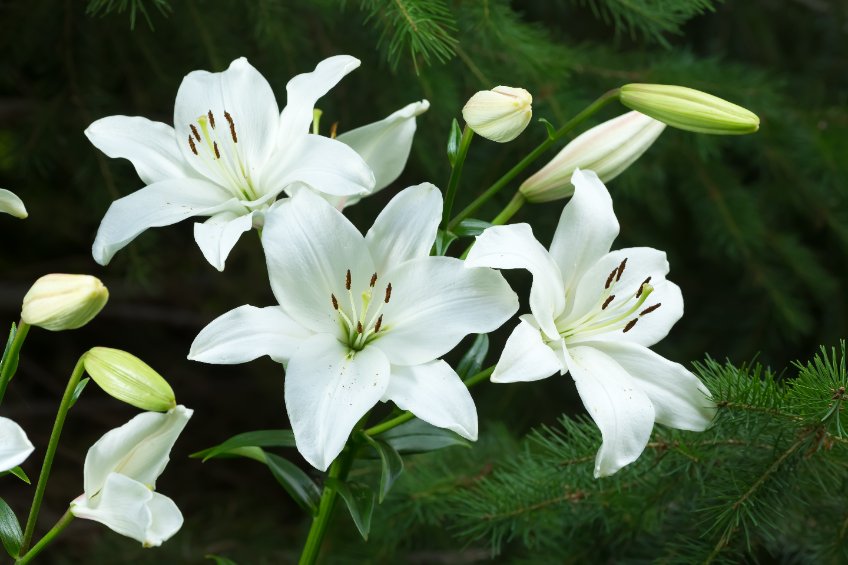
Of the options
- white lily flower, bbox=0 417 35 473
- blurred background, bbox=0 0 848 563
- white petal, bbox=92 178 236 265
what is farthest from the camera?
blurred background, bbox=0 0 848 563

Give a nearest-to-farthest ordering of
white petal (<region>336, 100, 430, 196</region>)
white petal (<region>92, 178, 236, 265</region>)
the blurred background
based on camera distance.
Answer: white petal (<region>92, 178, 236, 265</region>)
white petal (<region>336, 100, 430, 196</region>)
the blurred background

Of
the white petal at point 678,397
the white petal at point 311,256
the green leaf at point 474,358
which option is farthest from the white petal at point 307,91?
the white petal at point 678,397

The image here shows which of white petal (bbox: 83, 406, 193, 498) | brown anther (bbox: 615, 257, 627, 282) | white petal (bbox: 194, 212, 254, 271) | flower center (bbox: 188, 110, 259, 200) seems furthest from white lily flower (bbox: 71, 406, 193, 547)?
brown anther (bbox: 615, 257, 627, 282)

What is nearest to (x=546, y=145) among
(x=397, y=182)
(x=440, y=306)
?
(x=440, y=306)

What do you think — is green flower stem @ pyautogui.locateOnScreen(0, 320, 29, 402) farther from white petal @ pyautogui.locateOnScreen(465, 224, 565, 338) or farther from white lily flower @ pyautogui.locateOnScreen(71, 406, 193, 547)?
white petal @ pyautogui.locateOnScreen(465, 224, 565, 338)

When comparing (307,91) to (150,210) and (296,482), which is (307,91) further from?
(296,482)

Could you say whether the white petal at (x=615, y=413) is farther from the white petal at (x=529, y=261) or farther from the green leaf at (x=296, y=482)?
the green leaf at (x=296, y=482)

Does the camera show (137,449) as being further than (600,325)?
No

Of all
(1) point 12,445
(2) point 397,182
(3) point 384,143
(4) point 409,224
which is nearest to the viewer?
(1) point 12,445
